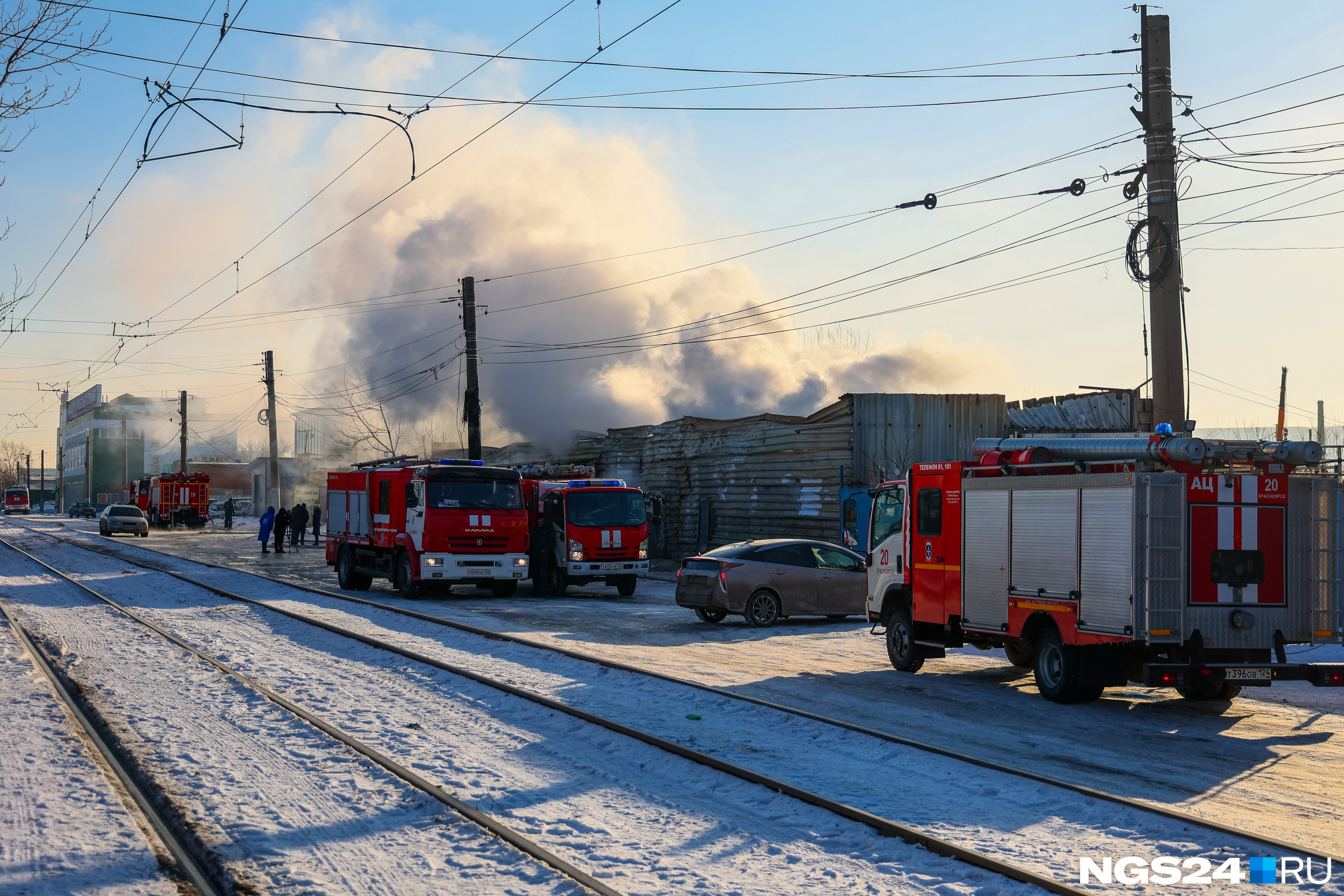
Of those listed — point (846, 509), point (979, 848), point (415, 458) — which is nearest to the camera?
point (979, 848)

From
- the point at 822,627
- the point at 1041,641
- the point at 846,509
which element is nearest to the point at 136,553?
the point at 822,627

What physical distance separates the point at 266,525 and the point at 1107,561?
34360 millimetres

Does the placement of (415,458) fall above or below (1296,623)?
above

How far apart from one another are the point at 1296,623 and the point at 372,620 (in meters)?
13.4

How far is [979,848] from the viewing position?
20.9 ft

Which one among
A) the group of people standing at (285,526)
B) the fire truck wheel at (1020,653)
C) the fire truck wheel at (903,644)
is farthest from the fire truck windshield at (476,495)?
the group of people standing at (285,526)

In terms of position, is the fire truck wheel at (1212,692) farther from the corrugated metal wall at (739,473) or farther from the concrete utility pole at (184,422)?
the concrete utility pole at (184,422)

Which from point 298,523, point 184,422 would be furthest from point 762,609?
point 184,422

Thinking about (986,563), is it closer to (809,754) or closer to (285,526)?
(809,754)

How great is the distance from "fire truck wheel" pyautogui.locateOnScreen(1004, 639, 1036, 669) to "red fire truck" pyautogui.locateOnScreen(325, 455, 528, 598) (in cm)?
1262

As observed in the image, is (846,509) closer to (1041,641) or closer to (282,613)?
(1041,641)

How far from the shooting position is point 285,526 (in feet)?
136

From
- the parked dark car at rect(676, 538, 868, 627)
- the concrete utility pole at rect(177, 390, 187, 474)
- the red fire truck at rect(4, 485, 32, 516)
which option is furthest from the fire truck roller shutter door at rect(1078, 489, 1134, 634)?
the red fire truck at rect(4, 485, 32, 516)

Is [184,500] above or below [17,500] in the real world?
above
